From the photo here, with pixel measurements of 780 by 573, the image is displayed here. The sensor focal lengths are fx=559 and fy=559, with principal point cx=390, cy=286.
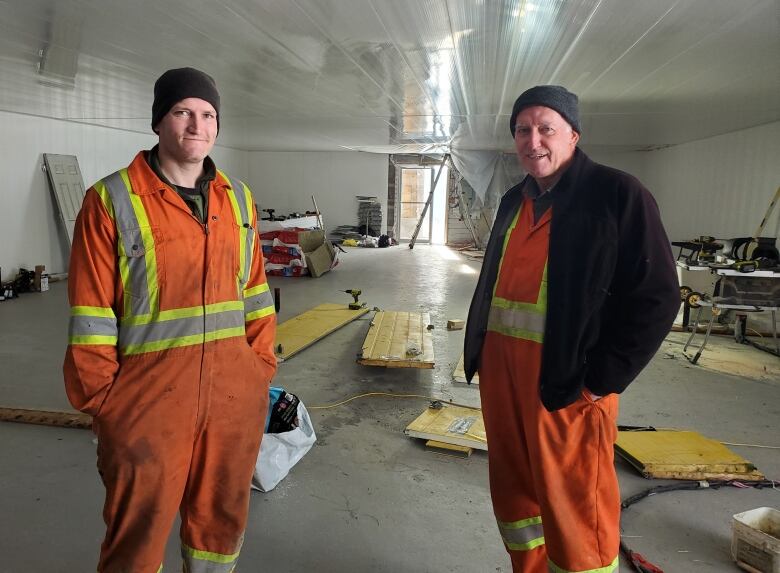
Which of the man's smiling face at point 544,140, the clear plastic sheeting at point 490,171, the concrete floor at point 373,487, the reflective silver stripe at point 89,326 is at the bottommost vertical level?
the concrete floor at point 373,487

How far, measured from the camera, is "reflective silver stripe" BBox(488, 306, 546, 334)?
1.54 m

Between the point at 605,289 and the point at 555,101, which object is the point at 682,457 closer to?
the point at 605,289

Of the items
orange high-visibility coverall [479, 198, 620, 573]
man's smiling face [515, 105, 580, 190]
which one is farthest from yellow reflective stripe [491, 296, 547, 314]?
man's smiling face [515, 105, 580, 190]

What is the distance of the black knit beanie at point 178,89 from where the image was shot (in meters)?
1.42

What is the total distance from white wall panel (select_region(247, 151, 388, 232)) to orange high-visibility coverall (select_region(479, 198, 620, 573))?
43.5 ft

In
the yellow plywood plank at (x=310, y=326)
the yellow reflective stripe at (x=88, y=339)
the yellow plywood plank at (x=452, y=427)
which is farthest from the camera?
the yellow plywood plank at (x=310, y=326)

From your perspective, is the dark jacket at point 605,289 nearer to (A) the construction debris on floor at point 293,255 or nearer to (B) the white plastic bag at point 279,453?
(B) the white plastic bag at point 279,453

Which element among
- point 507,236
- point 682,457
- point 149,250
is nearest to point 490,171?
point 682,457

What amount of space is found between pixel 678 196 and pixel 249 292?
9.99 metres

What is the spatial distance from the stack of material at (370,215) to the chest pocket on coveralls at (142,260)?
13.1 m

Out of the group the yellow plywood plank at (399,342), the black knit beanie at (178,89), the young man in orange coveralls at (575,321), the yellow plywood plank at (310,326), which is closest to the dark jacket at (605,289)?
the young man in orange coveralls at (575,321)

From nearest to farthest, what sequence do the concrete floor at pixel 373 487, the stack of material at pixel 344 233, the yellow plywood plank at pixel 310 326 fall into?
the concrete floor at pixel 373 487
the yellow plywood plank at pixel 310 326
the stack of material at pixel 344 233

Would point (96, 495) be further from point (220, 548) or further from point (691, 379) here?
point (691, 379)

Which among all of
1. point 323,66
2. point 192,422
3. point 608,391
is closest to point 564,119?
point 608,391
